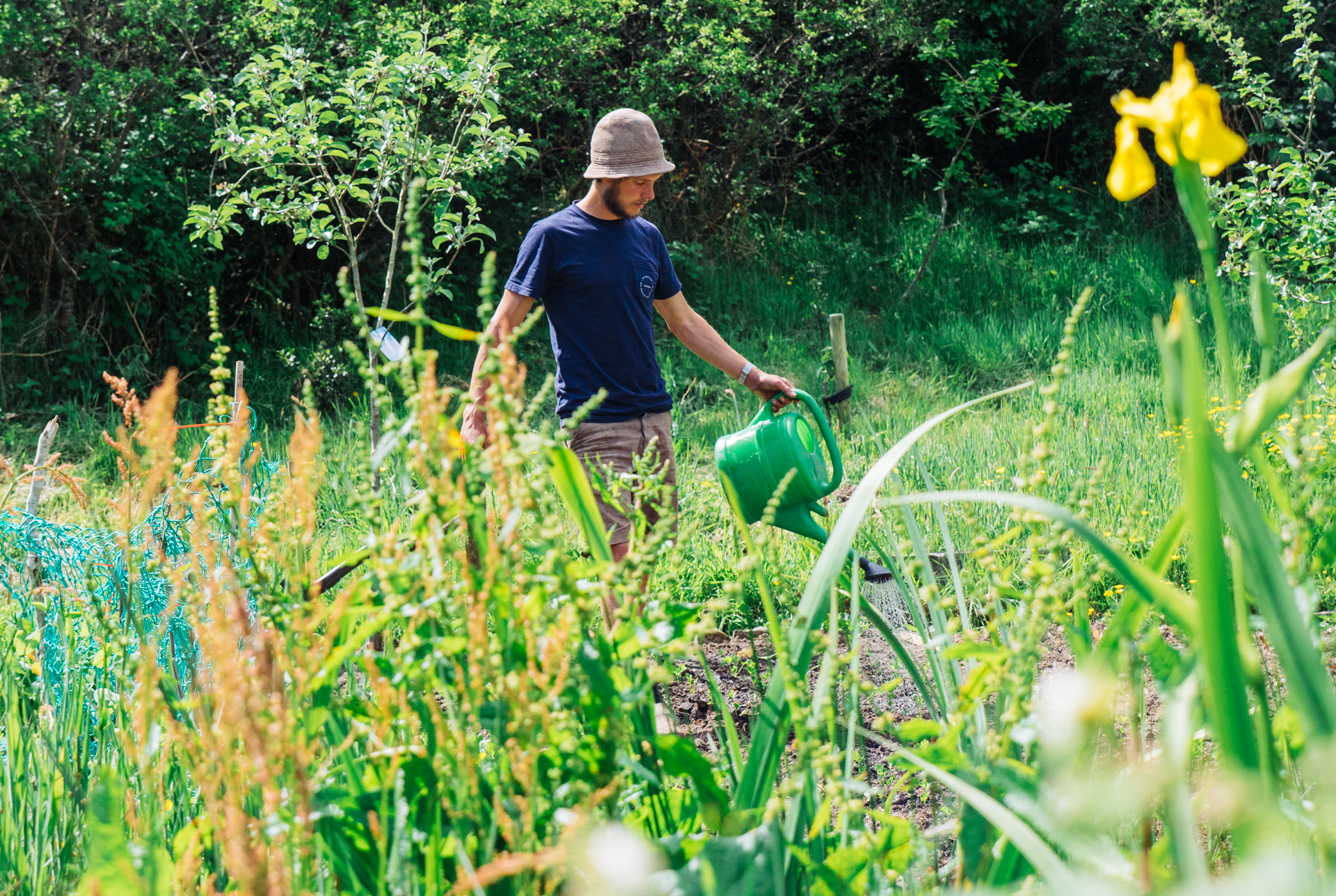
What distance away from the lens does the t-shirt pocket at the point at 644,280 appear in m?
2.98

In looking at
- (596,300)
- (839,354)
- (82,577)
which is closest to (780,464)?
(596,300)

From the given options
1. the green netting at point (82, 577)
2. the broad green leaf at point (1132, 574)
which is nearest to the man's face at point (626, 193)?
the green netting at point (82, 577)

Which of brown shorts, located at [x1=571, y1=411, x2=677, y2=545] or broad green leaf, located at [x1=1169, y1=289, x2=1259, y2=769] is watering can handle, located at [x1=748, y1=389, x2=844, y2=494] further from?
broad green leaf, located at [x1=1169, y1=289, x2=1259, y2=769]

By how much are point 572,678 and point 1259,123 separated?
9.78 metres

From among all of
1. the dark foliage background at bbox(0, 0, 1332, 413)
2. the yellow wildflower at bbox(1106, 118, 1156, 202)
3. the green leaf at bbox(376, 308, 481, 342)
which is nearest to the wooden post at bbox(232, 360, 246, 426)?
the green leaf at bbox(376, 308, 481, 342)

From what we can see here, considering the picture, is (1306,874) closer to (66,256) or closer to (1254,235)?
(1254,235)

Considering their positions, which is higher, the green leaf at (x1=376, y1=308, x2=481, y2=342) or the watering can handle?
the green leaf at (x1=376, y1=308, x2=481, y2=342)

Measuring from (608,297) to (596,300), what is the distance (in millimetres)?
36

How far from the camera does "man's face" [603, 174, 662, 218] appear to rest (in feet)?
9.57

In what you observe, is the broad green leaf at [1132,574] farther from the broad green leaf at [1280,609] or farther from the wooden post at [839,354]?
the wooden post at [839,354]

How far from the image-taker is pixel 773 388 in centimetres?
282

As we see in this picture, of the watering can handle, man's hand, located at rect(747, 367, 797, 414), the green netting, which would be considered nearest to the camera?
the green netting

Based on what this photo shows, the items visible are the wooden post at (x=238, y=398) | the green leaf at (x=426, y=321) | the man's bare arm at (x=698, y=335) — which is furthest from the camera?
the man's bare arm at (x=698, y=335)

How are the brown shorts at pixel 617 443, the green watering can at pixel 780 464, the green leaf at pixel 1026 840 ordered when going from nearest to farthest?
the green leaf at pixel 1026 840 → the green watering can at pixel 780 464 → the brown shorts at pixel 617 443
